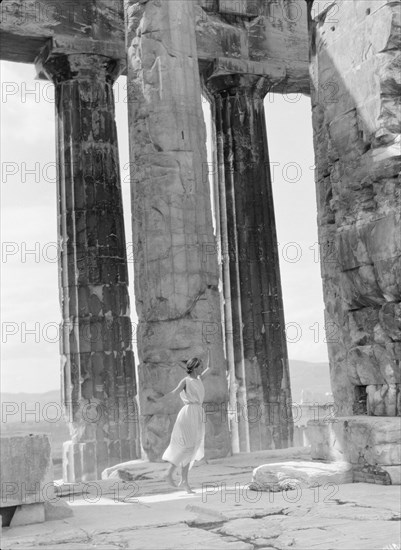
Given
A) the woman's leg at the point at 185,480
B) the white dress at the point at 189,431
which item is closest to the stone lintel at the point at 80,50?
the white dress at the point at 189,431

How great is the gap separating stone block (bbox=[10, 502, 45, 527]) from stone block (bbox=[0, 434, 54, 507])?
101 mm

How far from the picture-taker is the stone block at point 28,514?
7449mm

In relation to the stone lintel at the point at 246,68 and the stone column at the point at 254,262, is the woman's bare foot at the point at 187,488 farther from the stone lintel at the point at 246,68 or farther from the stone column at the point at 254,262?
the stone lintel at the point at 246,68

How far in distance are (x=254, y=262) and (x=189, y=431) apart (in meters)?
10.9

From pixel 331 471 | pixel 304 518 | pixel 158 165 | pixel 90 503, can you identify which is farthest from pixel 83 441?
pixel 304 518

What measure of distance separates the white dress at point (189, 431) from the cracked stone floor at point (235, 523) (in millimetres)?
1092

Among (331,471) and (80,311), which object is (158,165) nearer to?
(80,311)

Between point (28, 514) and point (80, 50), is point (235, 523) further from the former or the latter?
point (80, 50)

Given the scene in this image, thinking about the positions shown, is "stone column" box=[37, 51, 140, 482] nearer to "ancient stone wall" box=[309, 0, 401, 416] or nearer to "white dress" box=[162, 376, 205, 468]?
"white dress" box=[162, 376, 205, 468]

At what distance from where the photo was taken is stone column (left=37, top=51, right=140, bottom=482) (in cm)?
1894

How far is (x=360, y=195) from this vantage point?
859 cm

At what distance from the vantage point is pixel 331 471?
27.6ft

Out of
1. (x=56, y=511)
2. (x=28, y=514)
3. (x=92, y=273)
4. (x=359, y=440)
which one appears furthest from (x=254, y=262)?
(x=28, y=514)

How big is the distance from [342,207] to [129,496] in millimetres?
4150
